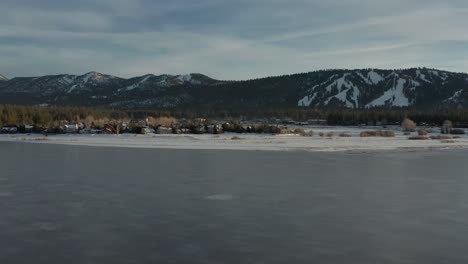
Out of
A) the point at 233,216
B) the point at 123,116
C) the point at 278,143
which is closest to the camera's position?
the point at 233,216

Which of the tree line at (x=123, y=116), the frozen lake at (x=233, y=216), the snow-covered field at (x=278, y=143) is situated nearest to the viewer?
the frozen lake at (x=233, y=216)

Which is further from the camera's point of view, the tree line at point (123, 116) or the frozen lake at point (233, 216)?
the tree line at point (123, 116)

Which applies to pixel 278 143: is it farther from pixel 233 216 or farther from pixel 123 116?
pixel 123 116

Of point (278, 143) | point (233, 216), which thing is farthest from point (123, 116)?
point (233, 216)

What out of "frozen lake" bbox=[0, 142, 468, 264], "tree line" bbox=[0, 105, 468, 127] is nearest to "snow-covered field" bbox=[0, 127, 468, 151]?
"frozen lake" bbox=[0, 142, 468, 264]

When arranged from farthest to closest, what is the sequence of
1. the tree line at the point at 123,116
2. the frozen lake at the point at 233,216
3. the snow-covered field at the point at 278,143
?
the tree line at the point at 123,116 → the snow-covered field at the point at 278,143 → the frozen lake at the point at 233,216

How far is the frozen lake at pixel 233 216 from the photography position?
799 centimetres

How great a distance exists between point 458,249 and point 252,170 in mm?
12104

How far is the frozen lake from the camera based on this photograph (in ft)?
26.2

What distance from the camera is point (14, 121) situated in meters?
87.5

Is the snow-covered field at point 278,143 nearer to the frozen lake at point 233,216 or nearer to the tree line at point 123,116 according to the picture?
the frozen lake at point 233,216

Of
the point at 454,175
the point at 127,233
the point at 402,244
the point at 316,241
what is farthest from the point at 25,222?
the point at 454,175

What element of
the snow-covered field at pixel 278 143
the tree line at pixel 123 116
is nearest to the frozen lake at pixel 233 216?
the snow-covered field at pixel 278 143

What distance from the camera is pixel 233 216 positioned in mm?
10773
